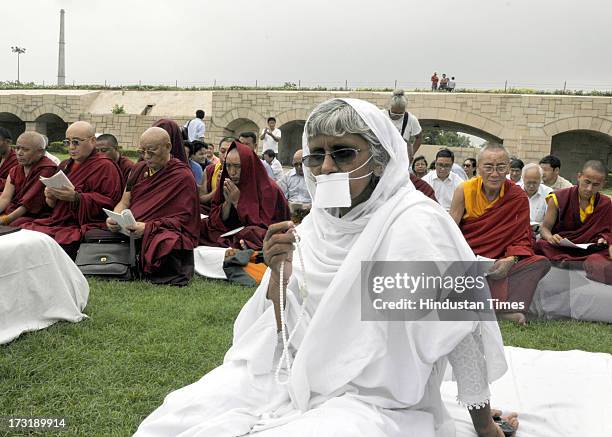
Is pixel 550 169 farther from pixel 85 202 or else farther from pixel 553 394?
pixel 85 202

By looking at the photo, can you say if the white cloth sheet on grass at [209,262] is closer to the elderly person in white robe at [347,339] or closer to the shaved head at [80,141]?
the shaved head at [80,141]

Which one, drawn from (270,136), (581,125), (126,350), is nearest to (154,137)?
(126,350)

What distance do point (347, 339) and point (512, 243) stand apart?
3.81 meters

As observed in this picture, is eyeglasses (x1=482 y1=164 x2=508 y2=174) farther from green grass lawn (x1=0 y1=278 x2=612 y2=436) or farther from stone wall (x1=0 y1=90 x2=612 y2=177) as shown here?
stone wall (x1=0 y1=90 x2=612 y2=177)

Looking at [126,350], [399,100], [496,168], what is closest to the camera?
[126,350]

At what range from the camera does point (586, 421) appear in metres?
2.60

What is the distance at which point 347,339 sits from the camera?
5.76ft

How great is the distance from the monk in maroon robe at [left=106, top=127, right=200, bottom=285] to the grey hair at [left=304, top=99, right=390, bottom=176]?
4089 mm

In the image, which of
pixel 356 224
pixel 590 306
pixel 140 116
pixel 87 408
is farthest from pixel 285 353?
pixel 140 116

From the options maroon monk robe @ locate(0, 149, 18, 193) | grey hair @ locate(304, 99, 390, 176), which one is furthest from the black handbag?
grey hair @ locate(304, 99, 390, 176)

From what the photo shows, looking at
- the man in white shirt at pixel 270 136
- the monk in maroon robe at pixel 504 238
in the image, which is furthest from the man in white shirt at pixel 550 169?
the man in white shirt at pixel 270 136

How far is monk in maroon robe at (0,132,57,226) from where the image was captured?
634 centimetres

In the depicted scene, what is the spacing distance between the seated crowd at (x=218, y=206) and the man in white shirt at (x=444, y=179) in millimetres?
1391

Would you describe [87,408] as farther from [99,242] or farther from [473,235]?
[473,235]
